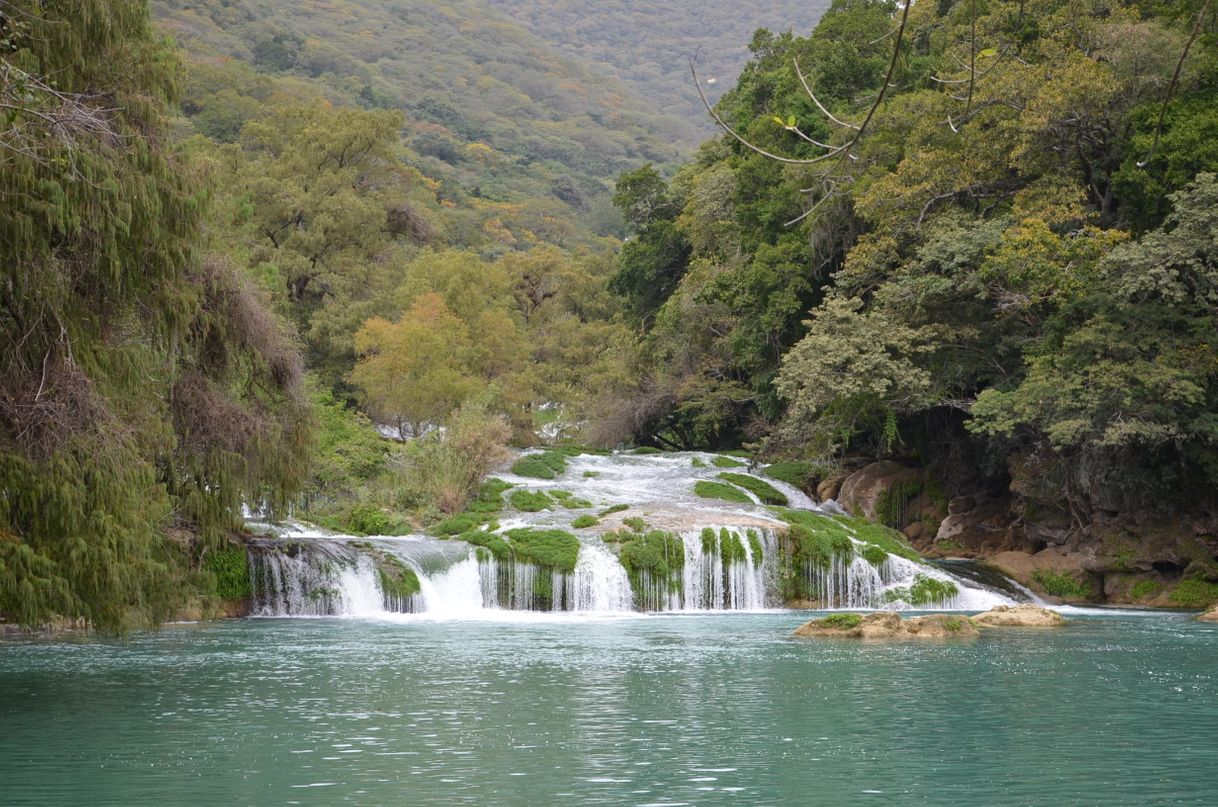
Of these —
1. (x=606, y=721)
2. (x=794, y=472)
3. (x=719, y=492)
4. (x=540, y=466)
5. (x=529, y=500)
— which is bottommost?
(x=606, y=721)

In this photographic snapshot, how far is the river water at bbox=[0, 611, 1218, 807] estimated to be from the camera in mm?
Answer: 9195

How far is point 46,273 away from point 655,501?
72.3 ft

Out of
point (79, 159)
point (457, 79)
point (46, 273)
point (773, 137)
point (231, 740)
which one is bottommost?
point (231, 740)

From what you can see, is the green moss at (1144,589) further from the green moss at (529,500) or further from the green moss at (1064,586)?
the green moss at (529,500)

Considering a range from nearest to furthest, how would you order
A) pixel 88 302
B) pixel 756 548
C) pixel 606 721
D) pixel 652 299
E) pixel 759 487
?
pixel 88 302, pixel 606 721, pixel 756 548, pixel 759 487, pixel 652 299

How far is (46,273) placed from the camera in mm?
10844

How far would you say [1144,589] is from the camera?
2831 centimetres

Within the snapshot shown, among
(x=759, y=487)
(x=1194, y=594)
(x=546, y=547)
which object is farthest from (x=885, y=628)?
(x=759, y=487)

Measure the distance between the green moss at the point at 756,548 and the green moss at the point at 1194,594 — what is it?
885 cm

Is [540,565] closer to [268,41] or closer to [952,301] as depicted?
[952,301]

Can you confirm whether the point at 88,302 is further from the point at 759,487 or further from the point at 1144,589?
the point at 759,487

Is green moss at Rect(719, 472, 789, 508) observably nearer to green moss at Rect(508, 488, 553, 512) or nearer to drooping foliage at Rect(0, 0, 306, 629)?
green moss at Rect(508, 488, 553, 512)

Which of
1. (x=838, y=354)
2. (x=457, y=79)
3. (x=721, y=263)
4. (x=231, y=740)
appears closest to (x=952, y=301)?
(x=838, y=354)

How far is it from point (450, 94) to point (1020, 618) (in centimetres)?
14908
